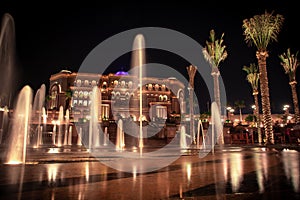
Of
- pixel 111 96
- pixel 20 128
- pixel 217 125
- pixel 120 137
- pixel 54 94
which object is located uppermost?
pixel 54 94

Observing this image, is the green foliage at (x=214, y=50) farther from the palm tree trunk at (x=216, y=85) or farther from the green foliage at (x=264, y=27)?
the green foliage at (x=264, y=27)

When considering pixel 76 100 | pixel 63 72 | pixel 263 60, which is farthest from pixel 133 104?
pixel 263 60

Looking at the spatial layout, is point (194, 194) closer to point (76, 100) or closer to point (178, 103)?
point (76, 100)

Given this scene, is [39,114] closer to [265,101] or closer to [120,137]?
[120,137]

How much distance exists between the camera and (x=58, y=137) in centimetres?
2612

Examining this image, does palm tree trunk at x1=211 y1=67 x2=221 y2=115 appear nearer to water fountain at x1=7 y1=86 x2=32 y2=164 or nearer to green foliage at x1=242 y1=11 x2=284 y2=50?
green foliage at x1=242 y1=11 x2=284 y2=50

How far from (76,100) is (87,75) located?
9.41 meters

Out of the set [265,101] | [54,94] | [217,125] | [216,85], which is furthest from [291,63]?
[54,94]

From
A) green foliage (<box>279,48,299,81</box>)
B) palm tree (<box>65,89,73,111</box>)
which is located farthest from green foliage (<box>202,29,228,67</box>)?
palm tree (<box>65,89,73,111</box>)

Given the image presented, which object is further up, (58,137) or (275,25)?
(275,25)

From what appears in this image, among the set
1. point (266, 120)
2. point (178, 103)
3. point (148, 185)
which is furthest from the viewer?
point (178, 103)

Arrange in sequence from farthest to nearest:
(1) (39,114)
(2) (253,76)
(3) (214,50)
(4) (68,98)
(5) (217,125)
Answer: (4) (68,98), (2) (253,76), (1) (39,114), (3) (214,50), (5) (217,125)

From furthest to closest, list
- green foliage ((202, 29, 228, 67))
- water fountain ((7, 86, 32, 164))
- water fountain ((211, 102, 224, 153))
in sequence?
green foliage ((202, 29, 228, 67)), water fountain ((211, 102, 224, 153)), water fountain ((7, 86, 32, 164))

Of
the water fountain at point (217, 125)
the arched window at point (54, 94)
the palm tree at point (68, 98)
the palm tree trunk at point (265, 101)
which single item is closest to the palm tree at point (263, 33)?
the palm tree trunk at point (265, 101)
